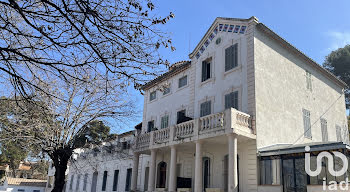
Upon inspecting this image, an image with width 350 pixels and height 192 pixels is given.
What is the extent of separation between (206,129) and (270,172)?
3.82m

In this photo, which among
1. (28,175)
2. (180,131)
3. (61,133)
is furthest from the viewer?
(28,175)

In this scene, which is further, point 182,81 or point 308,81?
point 182,81

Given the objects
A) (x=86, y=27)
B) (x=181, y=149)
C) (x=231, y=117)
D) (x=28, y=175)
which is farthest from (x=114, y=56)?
(x=28, y=175)

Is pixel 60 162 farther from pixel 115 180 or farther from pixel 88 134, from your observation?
pixel 115 180

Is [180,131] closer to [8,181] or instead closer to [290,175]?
[290,175]

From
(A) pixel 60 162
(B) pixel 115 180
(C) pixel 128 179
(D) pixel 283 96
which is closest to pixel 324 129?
(D) pixel 283 96

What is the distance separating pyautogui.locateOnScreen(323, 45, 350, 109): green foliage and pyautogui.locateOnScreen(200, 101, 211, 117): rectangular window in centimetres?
1946

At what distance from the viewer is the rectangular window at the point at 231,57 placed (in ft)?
61.5

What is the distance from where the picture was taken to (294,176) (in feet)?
46.8

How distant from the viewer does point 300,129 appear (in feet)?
62.6

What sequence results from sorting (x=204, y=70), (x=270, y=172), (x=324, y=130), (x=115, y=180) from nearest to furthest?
(x=270, y=172), (x=204, y=70), (x=324, y=130), (x=115, y=180)

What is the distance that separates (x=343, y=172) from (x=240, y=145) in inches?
198

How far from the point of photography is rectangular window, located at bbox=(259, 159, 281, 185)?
14.9 m

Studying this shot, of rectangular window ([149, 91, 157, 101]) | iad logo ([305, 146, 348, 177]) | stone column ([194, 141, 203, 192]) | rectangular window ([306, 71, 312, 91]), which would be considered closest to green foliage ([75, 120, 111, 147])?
stone column ([194, 141, 203, 192])
